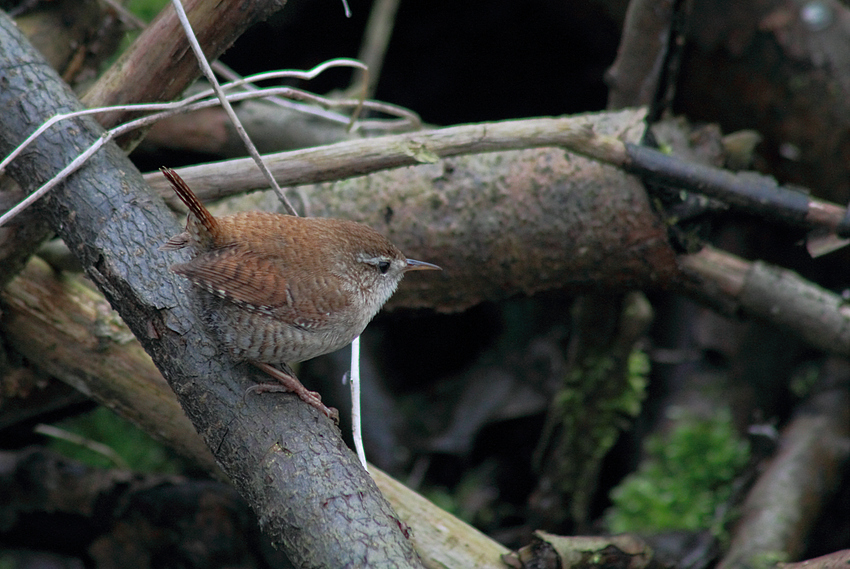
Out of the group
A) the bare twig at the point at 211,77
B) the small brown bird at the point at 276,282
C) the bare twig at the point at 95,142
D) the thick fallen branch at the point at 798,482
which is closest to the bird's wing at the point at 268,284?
the small brown bird at the point at 276,282

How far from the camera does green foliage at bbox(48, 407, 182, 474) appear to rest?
3.72 m

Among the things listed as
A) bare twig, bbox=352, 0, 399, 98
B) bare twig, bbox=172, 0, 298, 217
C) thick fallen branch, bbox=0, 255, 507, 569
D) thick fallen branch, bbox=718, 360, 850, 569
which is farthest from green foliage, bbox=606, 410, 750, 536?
bare twig, bbox=352, 0, 399, 98

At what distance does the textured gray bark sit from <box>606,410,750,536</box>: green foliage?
2.20m

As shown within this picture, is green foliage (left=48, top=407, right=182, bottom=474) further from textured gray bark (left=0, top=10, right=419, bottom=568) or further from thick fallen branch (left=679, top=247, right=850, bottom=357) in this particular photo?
thick fallen branch (left=679, top=247, right=850, bottom=357)

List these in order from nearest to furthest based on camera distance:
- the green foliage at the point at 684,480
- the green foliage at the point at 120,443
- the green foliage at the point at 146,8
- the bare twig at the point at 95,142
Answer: the bare twig at the point at 95,142 < the green foliage at the point at 684,480 < the green foliage at the point at 120,443 < the green foliage at the point at 146,8

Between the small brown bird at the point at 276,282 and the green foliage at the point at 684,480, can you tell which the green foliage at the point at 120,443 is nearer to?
the small brown bird at the point at 276,282

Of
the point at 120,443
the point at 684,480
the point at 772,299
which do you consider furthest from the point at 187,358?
the point at 684,480

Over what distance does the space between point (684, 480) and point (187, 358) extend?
9.00 ft

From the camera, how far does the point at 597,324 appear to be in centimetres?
338

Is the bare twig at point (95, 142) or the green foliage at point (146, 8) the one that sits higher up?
the green foliage at point (146, 8)

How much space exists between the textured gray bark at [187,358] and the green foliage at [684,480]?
220 cm

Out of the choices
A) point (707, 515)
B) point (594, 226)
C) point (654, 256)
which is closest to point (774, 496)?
point (707, 515)

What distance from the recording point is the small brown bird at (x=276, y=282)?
1.90m

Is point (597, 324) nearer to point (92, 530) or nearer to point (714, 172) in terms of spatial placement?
point (714, 172)
